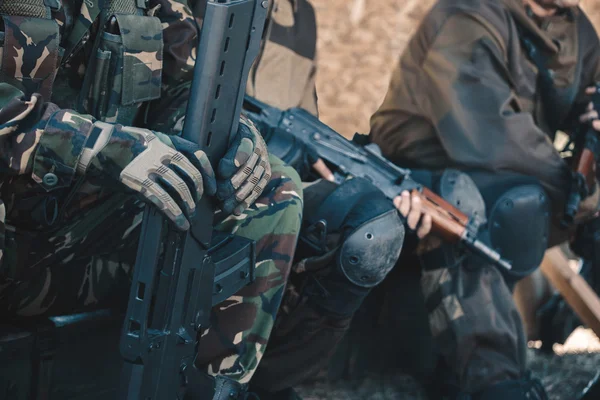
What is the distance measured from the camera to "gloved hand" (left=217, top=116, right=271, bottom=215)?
1.62m

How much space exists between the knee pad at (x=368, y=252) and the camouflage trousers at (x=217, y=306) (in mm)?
232

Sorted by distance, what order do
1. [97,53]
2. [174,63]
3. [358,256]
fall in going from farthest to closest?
[358,256] → [174,63] → [97,53]

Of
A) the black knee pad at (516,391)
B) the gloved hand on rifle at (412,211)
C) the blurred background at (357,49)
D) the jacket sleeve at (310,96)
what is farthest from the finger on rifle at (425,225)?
the blurred background at (357,49)

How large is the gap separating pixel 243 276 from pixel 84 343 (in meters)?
0.38

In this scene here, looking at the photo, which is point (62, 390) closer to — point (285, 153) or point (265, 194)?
point (265, 194)

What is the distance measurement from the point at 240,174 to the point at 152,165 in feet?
0.66

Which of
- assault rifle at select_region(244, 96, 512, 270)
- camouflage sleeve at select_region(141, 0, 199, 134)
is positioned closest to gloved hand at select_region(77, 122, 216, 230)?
camouflage sleeve at select_region(141, 0, 199, 134)

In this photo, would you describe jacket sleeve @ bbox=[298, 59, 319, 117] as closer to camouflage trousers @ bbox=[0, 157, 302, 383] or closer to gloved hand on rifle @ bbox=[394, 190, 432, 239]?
gloved hand on rifle @ bbox=[394, 190, 432, 239]

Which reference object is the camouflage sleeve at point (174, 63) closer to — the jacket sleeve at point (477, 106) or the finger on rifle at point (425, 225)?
the finger on rifle at point (425, 225)

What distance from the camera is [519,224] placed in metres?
2.73

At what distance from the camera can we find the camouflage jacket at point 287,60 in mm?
2791

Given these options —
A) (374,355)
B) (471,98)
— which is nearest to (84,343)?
(374,355)

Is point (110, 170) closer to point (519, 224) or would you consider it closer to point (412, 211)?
point (412, 211)

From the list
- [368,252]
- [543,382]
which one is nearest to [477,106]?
[368,252]
